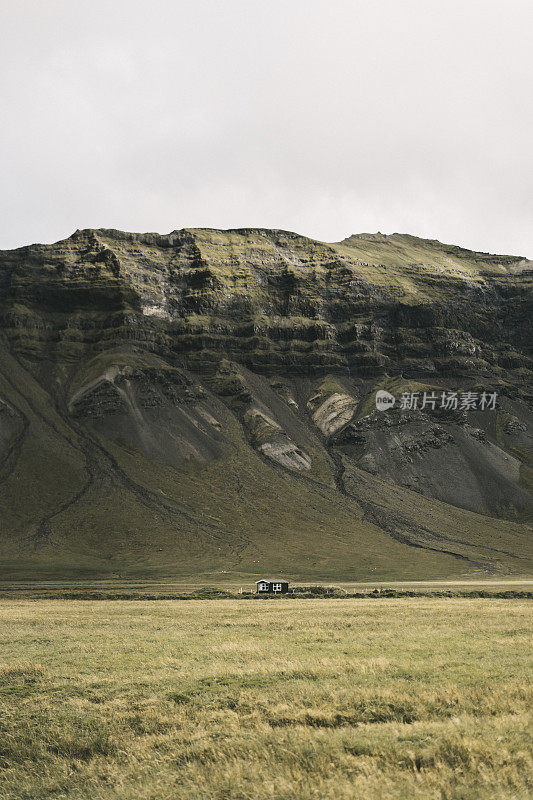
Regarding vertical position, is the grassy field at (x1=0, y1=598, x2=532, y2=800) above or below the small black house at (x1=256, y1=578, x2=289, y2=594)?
above

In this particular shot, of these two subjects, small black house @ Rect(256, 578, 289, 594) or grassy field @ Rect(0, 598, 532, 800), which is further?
small black house @ Rect(256, 578, 289, 594)

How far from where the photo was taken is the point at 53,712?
15.9 metres

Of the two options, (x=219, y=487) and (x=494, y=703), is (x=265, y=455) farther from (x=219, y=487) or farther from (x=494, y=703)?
(x=494, y=703)

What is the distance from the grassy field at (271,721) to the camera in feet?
35.7

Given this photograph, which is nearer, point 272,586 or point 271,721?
point 271,721

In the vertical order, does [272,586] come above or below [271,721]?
below

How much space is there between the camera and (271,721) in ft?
46.1

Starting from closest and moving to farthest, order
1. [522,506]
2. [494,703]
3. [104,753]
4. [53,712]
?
[104,753], [494,703], [53,712], [522,506]

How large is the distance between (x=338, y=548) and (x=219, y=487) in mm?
43018

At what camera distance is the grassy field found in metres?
10.9

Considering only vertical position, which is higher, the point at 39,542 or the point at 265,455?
the point at 265,455

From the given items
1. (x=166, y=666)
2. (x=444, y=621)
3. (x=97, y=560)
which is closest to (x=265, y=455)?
(x=97, y=560)

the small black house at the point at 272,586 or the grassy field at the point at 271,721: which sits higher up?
the grassy field at the point at 271,721

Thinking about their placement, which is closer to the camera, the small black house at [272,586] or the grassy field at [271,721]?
the grassy field at [271,721]
